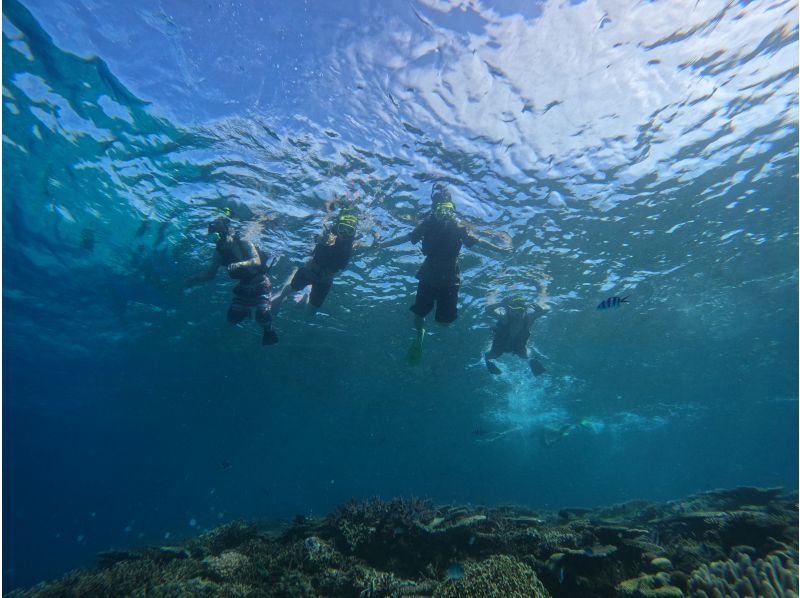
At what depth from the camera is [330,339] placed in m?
24.6

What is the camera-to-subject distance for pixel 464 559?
618 centimetres

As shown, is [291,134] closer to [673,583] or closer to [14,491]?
[673,583]

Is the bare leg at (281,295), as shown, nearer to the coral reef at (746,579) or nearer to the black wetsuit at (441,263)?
the black wetsuit at (441,263)

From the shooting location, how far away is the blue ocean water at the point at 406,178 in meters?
8.30

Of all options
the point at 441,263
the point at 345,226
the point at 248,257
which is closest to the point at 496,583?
the point at 441,263

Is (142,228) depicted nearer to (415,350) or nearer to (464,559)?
(415,350)

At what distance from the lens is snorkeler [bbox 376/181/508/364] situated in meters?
9.92

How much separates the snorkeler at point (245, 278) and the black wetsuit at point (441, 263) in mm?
4611

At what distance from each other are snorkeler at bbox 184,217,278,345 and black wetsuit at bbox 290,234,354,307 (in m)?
1.10

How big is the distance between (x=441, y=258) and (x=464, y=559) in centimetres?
679

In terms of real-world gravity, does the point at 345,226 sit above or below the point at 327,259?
above

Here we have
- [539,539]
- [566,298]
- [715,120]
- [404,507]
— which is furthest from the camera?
A: [566,298]

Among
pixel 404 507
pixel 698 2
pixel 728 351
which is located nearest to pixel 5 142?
pixel 404 507

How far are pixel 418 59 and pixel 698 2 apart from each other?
5.76 meters
